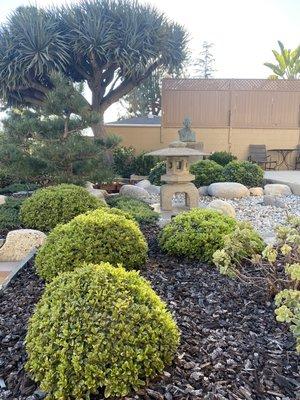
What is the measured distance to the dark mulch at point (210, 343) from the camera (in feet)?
4.97

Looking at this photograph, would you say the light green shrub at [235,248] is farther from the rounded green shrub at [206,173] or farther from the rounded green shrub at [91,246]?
the rounded green shrub at [206,173]

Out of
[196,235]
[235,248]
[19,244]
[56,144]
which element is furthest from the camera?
[56,144]

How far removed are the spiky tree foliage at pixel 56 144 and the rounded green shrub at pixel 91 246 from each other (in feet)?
10.8

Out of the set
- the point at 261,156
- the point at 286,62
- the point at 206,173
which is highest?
the point at 286,62

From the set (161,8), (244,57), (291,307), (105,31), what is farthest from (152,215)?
(244,57)

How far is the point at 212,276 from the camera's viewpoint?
109 inches

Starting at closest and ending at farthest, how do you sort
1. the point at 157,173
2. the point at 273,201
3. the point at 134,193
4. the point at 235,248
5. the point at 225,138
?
the point at 235,248 < the point at 273,201 < the point at 134,193 < the point at 157,173 < the point at 225,138

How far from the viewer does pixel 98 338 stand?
148 centimetres

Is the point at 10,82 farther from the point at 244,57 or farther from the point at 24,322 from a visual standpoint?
the point at 244,57

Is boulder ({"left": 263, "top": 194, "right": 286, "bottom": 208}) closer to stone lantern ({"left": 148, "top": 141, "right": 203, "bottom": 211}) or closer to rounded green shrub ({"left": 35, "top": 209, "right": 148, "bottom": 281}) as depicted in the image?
stone lantern ({"left": 148, "top": 141, "right": 203, "bottom": 211})

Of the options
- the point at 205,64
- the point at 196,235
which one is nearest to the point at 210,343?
the point at 196,235

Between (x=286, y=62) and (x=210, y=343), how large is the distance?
71.3 feet

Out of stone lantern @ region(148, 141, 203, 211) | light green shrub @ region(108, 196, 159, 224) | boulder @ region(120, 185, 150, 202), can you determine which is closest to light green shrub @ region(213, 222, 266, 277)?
light green shrub @ region(108, 196, 159, 224)

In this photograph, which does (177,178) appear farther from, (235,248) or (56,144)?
(235,248)
